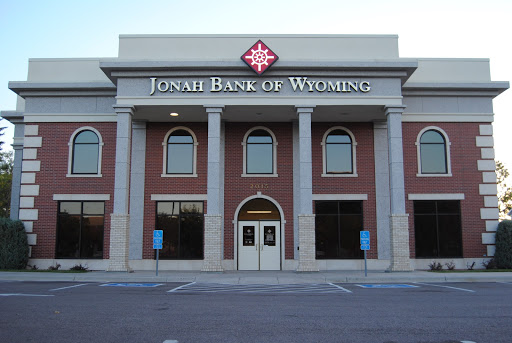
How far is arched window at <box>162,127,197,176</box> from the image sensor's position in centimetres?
2250

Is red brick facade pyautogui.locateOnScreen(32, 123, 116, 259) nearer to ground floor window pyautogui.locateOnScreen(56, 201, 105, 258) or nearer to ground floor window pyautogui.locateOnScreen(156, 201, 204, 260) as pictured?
ground floor window pyautogui.locateOnScreen(56, 201, 105, 258)

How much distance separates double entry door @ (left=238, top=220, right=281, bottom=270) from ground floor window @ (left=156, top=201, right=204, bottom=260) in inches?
75.6

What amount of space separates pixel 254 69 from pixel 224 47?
246cm

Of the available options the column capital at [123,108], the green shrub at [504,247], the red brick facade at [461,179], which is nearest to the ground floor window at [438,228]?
the red brick facade at [461,179]

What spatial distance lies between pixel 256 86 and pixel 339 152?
5.36m

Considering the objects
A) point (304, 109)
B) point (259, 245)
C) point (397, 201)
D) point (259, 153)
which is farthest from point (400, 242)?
point (259, 153)

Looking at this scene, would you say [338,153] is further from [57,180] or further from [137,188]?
[57,180]

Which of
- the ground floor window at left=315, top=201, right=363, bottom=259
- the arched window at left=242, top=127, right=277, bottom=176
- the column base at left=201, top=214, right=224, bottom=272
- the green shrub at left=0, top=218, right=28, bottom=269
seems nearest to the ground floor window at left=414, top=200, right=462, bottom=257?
the ground floor window at left=315, top=201, right=363, bottom=259

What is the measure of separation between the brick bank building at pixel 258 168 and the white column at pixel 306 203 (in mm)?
1042

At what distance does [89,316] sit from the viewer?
356 inches

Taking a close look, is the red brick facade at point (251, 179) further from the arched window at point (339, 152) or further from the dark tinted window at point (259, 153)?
the dark tinted window at point (259, 153)

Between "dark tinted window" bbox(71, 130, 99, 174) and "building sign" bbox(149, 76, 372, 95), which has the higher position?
"building sign" bbox(149, 76, 372, 95)

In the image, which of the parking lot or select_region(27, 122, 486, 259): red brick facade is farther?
select_region(27, 122, 486, 259): red brick facade

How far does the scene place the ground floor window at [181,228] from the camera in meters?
21.9
